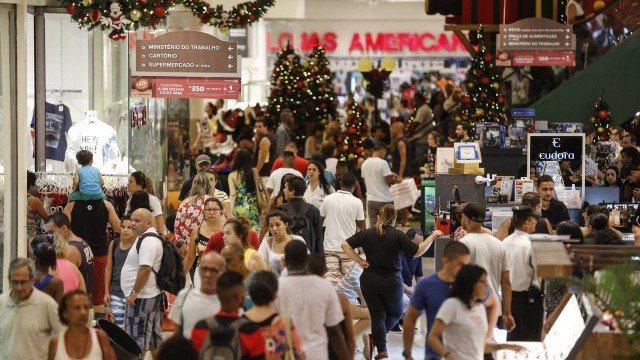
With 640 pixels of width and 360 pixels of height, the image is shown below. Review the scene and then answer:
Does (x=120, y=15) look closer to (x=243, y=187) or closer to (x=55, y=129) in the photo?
(x=55, y=129)

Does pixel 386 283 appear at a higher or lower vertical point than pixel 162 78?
lower

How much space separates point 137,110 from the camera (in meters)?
17.3

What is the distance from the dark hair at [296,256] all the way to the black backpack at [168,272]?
96.7 inches

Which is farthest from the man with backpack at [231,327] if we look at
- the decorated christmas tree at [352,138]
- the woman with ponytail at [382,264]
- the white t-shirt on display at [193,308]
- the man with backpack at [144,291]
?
the decorated christmas tree at [352,138]

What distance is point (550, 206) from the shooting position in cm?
1356

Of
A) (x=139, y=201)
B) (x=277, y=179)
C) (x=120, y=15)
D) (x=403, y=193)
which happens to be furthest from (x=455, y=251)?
(x=403, y=193)

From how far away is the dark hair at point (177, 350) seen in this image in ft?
22.6

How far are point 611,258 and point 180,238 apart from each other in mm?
5430

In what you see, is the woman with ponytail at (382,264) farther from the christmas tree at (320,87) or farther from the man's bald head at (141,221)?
the christmas tree at (320,87)

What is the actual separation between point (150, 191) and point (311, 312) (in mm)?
6037

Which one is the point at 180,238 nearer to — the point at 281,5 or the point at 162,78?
the point at 162,78

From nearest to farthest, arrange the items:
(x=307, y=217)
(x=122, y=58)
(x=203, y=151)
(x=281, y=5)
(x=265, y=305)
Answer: (x=265, y=305) < (x=307, y=217) < (x=122, y=58) < (x=203, y=151) < (x=281, y=5)

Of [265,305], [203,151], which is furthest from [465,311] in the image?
[203,151]

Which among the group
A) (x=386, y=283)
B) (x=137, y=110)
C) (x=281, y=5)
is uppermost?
(x=281, y=5)
